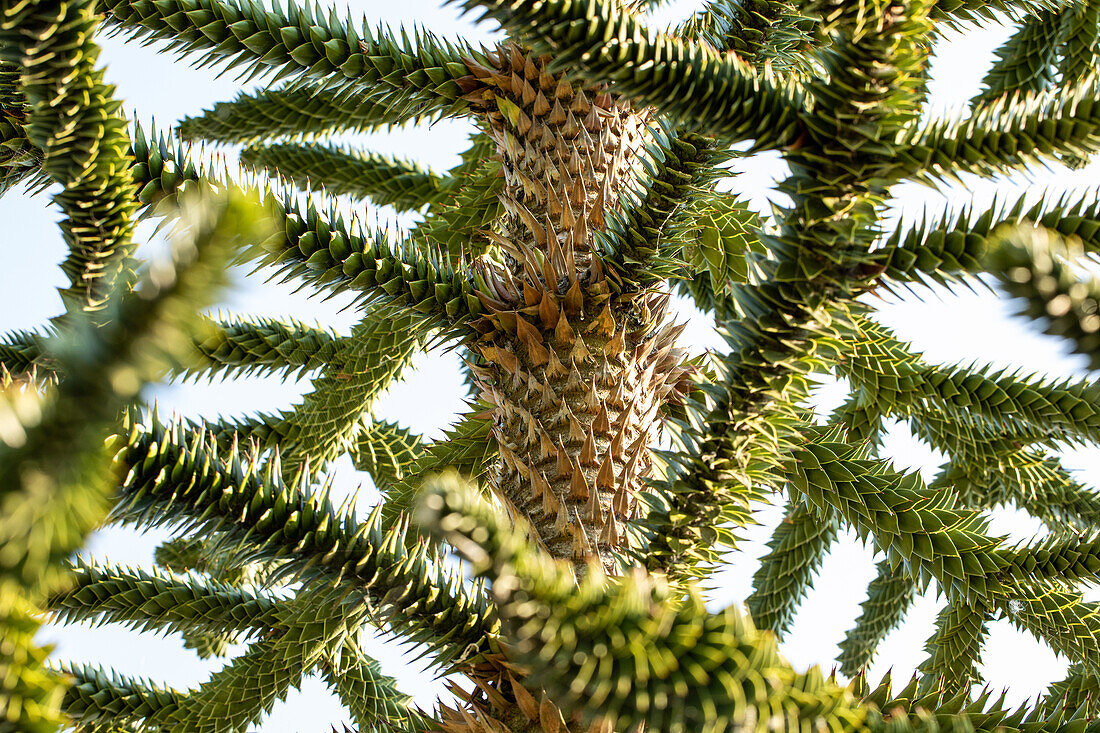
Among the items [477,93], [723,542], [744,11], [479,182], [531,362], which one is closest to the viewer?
[723,542]

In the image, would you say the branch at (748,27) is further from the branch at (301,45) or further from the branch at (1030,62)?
the branch at (1030,62)

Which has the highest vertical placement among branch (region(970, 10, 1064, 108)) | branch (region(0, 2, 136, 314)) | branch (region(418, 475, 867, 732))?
branch (region(970, 10, 1064, 108))

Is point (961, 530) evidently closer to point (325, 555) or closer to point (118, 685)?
point (325, 555)

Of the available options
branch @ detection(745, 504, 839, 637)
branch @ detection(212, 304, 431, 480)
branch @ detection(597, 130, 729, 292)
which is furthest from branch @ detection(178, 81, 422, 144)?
branch @ detection(745, 504, 839, 637)

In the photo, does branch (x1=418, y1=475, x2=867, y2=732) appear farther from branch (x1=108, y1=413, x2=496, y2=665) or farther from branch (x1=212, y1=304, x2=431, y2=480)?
branch (x1=212, y1=304, x2=431, y2=480)

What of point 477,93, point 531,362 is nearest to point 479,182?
point 477,93

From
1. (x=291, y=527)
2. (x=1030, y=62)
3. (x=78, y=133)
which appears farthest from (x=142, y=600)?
(x=1030, y=62)

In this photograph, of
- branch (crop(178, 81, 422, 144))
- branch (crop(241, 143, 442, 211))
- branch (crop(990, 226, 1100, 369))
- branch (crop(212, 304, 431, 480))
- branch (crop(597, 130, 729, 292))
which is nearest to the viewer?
branch (crop(990, 226, 1100, 369))
